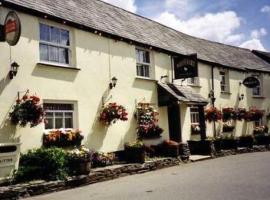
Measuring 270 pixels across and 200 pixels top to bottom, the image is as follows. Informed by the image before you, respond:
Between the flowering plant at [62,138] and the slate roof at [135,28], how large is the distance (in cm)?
379

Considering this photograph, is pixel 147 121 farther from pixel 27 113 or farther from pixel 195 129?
pixel 27 113

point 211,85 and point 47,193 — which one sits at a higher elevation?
point 211,85

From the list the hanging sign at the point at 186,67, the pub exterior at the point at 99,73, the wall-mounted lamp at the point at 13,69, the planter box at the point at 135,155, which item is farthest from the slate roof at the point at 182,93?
the wall-mounted lamp at the point at 13,69

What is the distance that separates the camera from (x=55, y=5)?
13734mm

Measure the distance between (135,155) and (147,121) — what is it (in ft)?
7.06

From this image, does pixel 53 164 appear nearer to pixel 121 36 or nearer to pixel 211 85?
pixel 121 36

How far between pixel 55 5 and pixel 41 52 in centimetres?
224

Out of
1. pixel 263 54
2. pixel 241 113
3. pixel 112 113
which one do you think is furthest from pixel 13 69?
pixel 263 54

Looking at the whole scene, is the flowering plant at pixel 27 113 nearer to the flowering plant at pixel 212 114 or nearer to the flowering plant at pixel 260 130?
the flowering plant at pixel 212 114

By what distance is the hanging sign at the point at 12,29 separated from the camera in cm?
966

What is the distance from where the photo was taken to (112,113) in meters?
13.8

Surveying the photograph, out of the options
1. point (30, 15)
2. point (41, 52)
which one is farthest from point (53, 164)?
point (30, 15)

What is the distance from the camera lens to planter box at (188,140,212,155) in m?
17.9

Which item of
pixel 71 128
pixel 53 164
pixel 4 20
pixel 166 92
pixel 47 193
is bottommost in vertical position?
pixel 47 193
